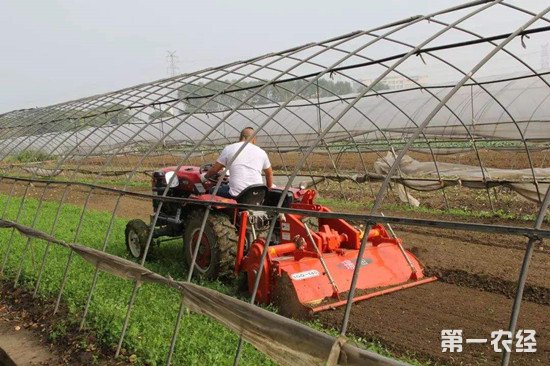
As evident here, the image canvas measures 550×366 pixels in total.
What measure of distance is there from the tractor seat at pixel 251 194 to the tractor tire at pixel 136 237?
6.03 feet

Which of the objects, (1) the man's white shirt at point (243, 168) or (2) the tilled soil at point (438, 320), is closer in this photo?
(2) the tilled soil at point (438, 320)

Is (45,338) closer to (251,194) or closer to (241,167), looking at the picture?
(251,194)

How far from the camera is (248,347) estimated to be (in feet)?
12.9

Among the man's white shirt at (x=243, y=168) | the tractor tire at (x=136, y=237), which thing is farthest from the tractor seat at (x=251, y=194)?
the tractor tire at (x=136, y=237)

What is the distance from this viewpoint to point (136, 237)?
270 inches

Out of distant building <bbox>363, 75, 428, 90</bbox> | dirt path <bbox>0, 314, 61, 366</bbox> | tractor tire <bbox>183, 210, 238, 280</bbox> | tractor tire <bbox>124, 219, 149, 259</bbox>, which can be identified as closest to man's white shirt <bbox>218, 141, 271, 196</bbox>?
tractor tire <bbox>183, 210, 238, 280</bbox>

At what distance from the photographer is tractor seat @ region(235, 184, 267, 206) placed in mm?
5316

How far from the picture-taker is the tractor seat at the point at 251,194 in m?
5.32

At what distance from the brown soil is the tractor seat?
189cm

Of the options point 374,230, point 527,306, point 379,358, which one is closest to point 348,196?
point 374,230

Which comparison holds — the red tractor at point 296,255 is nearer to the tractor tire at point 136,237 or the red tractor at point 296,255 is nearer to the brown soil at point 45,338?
the tractor tire at point 136,237

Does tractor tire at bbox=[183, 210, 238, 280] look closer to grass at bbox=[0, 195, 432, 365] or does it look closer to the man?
grass at bbox=[0, 195, 432, 365]

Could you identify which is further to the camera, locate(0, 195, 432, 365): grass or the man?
the man

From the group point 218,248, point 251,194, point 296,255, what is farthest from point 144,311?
point 251,194
